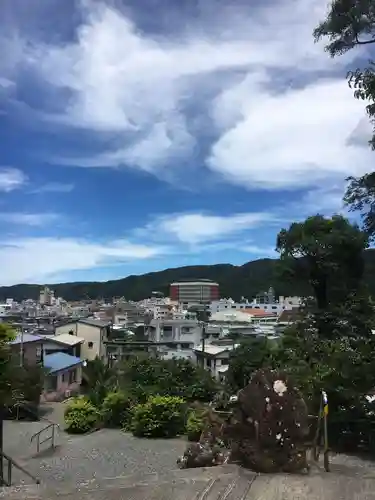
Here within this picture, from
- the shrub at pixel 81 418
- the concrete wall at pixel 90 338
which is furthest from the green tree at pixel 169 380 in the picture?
A: the concrete wall at pixel 90 338

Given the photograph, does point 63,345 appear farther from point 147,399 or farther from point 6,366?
point 6,366

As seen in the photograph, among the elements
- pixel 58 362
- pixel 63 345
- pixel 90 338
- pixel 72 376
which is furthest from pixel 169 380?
pixel 90 338

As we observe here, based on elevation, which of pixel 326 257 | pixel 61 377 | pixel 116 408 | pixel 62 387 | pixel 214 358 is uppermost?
pixel 326 257


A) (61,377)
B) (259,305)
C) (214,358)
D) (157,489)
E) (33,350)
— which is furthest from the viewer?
(259,305)

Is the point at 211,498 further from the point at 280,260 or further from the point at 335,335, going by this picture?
the point at 280,260

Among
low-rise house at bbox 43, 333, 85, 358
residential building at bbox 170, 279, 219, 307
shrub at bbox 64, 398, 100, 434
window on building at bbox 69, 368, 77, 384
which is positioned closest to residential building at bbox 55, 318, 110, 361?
low-rise house at bbox 43, 333, 85, 358

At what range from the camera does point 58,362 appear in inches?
983

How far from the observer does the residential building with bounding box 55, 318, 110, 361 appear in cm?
3269

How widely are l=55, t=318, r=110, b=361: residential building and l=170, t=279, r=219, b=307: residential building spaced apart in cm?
4885

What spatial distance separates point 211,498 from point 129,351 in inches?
1224

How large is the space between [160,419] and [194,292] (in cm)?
7622

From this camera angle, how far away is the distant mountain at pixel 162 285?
266ft

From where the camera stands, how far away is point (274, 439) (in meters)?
3.39

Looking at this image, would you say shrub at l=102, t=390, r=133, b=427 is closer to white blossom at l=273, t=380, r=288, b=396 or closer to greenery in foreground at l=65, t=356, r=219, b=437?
greenery in foreground at l=65, t=356, r=219, b=437
